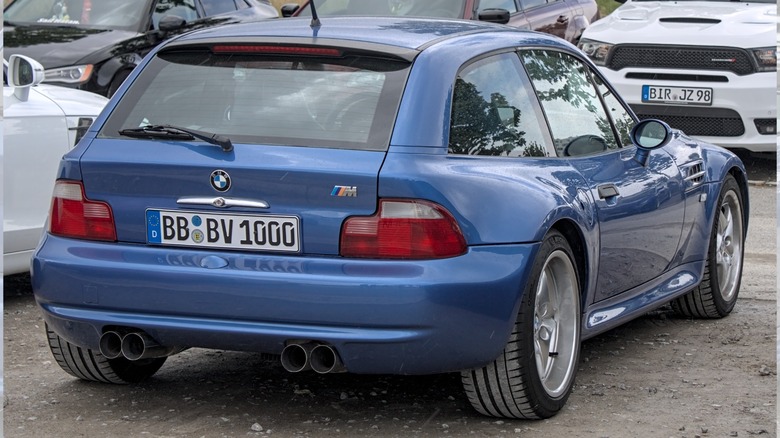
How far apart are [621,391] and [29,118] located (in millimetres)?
3492

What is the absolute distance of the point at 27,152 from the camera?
7156mm

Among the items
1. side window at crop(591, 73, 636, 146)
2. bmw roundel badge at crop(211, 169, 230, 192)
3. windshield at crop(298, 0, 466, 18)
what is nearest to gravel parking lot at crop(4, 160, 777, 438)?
bmw roundel badge at crop(211, 169, 230, 192)

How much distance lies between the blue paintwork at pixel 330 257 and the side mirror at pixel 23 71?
1.95 meters

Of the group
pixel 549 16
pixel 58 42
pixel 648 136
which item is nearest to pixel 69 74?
pixel 58 42

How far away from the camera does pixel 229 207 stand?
15.3 ft

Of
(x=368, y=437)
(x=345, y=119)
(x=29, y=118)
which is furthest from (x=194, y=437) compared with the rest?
(x=29, y=118)

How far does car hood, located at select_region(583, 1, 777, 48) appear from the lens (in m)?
12.2

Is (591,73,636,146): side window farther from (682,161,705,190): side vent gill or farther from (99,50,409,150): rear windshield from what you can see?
(99,50,409,150): rear windshield

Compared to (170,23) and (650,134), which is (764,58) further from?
(650,134)

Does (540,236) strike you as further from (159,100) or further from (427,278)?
(159,100)

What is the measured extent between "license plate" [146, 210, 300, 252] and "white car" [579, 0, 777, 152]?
8.03 m

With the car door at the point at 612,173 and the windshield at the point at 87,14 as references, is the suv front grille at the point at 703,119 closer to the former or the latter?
the windshield at the point at 87,14

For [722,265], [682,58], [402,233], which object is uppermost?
[402,233]

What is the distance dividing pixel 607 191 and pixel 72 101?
338 cm
